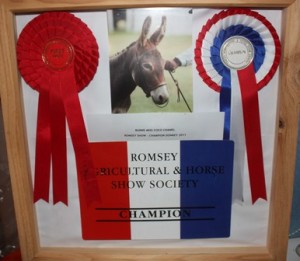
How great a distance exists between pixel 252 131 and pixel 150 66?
22cm

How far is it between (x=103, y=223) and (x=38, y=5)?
40 centimetres

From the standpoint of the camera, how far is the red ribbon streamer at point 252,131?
1.62 feet

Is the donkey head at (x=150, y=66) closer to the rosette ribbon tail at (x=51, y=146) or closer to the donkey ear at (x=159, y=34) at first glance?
the donkey ear at (x=159, y=34)

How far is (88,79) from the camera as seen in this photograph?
1.63 ft

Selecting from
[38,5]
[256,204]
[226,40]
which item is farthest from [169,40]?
[256,204]

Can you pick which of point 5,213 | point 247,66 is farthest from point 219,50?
point 5,213

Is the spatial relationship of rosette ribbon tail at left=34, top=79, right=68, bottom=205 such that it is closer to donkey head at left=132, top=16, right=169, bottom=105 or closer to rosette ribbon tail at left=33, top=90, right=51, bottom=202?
rosette ribbon tail at left=33, top=90, right=51, bottom=202

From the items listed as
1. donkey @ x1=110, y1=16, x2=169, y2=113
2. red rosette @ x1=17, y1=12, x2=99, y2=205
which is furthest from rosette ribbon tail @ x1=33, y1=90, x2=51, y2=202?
donkey @ x1=110, y1=16, x2=169, y2=113

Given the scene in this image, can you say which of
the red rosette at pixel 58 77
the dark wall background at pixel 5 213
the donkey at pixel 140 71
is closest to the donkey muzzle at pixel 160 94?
the donkey at pixel 140 71

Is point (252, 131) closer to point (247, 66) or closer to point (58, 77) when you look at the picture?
point (247, 66)

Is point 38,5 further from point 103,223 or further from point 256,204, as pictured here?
point 256,204

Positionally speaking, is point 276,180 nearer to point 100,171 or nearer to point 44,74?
point 100,171

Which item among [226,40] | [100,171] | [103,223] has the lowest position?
[103,223]

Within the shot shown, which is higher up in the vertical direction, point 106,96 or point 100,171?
point 106,96
